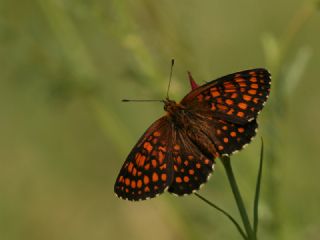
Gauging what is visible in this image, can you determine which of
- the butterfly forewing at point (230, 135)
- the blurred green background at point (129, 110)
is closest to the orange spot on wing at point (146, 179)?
the butterfly forewing at point (230, 135)

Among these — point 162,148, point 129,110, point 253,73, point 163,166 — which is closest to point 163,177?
point 163,166

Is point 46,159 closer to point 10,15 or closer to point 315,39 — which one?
point 10,15

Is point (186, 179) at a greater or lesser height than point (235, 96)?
lesser

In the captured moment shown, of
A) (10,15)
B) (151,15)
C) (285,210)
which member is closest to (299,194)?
(285,210)

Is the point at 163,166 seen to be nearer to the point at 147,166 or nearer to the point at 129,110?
the point at 147,166

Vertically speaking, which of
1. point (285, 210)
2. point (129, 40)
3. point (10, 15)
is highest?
point (10, 15)

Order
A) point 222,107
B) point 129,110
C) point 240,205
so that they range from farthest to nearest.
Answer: point 129,110
point 222,107
point 240,205
